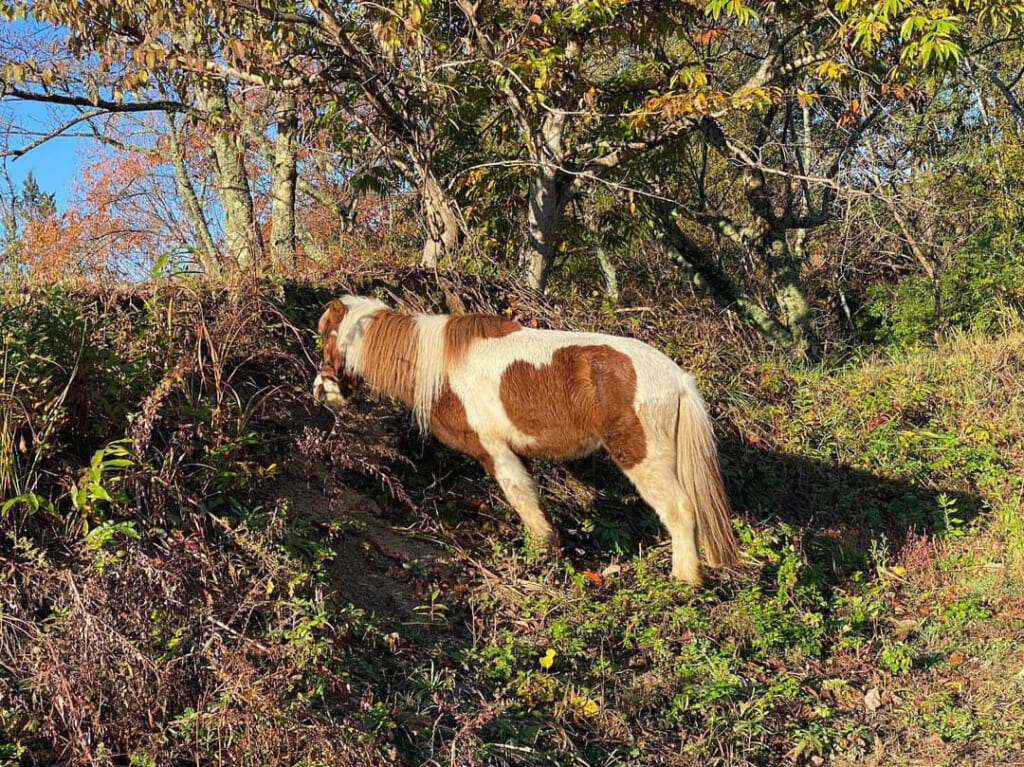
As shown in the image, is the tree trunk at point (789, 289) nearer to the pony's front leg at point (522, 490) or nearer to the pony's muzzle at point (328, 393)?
the pony's front leg at point (522, 490)

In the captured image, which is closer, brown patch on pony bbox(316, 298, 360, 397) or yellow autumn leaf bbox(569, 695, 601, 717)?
yellow autumn leaf bbox(569, 695, 601, 717)

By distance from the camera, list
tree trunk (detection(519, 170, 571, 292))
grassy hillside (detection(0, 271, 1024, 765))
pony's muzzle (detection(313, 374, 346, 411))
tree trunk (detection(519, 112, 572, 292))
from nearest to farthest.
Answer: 1. grassy hillside (detection(0, 271, 1024, 765))
2. pony's muzzle (detection(313, 374, 346, 411))
3. tree trunk (detection(519, 112, 572, 292))
4. tree trunk (detection(519, 170, 571, 292))

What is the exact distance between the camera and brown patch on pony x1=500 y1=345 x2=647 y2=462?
4961 millimetres

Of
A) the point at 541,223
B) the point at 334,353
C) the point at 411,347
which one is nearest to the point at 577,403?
the point at 411,347

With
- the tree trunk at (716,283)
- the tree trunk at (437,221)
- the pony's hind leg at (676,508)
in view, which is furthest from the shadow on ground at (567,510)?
the tree trunk at (716,283)

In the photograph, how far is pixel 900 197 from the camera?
850cm

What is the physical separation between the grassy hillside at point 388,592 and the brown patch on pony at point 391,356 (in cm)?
48

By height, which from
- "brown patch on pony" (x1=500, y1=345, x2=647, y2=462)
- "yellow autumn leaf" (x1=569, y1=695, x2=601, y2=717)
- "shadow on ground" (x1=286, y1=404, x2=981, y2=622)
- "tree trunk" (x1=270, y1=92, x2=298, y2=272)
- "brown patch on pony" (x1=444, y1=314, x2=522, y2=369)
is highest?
"tree trunk" (x1=270, y1=92, x2=298, y2=272)

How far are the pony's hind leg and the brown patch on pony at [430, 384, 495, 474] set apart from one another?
0.94 meters

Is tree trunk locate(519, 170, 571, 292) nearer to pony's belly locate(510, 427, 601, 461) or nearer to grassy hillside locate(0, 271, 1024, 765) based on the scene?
grassy hillside locate(0, 271, 1024, 765)

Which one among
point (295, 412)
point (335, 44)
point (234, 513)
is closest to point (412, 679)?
point (234, 513)

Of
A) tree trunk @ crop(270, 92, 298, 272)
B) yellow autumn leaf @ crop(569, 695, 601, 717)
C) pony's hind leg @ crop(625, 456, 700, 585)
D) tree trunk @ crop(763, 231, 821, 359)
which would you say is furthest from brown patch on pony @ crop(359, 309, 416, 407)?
tree trunk @ crop(763, 231, 821, 359)

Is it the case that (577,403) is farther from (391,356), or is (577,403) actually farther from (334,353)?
(334,353)

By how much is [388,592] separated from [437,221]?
14.3 ft
